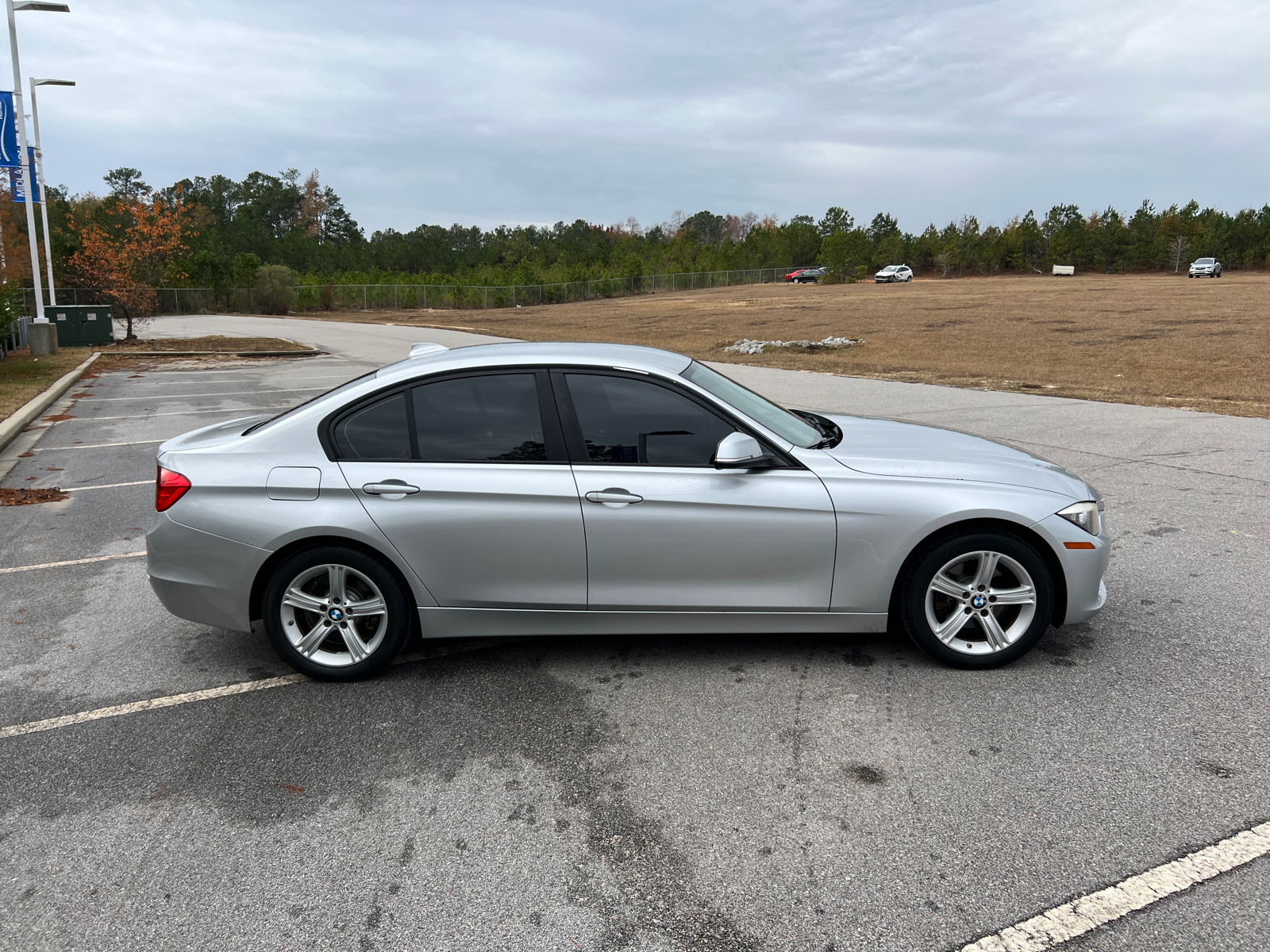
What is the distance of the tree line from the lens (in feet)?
237

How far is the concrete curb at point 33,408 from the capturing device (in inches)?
436

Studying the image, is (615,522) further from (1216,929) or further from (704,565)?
(1216,929)

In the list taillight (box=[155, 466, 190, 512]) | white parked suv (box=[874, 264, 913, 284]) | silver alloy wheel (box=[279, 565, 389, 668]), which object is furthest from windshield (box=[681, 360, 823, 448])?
white parked suv (box=[874, 264, 913, 284])

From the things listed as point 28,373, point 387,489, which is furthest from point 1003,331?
point 387,489

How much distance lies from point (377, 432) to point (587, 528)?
1112 millimetres

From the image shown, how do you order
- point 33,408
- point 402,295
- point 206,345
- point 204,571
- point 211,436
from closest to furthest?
point 204,571, point 211,436, point 33,408, point 206,345, point 402,295

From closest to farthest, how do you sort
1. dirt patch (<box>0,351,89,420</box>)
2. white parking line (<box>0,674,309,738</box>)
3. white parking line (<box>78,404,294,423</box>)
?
white parking line (<box>0,674,309,738</box>) → white parking line (<box>78,404,294,423</box>) → dirt patch (<box>0,351,89,420</box>)

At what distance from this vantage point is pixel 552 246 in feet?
373

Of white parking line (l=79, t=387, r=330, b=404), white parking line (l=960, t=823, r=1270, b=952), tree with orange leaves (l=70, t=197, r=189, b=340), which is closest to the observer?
white parking line (l=960, t=823, r=1270, b=952)

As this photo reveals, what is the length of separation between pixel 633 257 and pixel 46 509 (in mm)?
79818

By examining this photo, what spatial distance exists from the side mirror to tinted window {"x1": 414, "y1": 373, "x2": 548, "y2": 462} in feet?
2.68

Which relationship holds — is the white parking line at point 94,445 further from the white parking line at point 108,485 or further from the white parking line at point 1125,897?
the white parking line at point 1125,897

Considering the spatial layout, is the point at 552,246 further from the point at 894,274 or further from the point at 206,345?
the point at 206,345

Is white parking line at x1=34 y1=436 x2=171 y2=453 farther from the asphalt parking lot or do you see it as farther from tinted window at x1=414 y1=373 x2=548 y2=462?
tinted window at x1=414 y1=373 x2=548 y2=462
